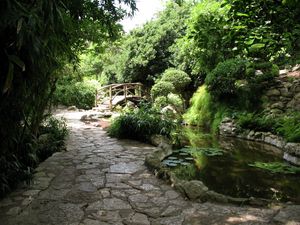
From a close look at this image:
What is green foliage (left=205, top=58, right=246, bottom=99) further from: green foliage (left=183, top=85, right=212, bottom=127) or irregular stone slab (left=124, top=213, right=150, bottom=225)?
irregular stone slab (left=124, top=213, right=150, bottom=225)

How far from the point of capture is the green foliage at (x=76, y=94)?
47.5ft

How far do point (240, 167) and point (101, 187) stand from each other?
9.09ft

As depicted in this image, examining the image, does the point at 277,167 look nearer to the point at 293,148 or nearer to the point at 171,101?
the point at 293,148

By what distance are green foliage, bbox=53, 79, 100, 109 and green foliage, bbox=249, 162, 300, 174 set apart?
35.9ft

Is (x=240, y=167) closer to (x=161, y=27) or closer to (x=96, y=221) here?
(x=96, y=221)

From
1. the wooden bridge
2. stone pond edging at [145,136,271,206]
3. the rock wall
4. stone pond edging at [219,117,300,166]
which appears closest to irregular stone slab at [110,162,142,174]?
stone pond edging at [145,136,271,206]

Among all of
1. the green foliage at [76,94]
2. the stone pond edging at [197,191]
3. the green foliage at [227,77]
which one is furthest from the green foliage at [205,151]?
the green foliage at [76,94]

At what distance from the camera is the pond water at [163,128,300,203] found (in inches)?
157

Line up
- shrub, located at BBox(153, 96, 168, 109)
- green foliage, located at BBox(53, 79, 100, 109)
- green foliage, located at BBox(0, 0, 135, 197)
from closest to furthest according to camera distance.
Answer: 1. green foliage, located at BBox(0, 0, 135, 197)
2. shrub, located at BBox(153, 96, 168, 109)
3. green foliage, located at BBox(53, 79, 100, 109)

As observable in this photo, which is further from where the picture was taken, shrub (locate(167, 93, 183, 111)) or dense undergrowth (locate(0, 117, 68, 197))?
shrub (locate(167, 93, 183, 111))

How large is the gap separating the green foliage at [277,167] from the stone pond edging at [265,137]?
465 millimetres

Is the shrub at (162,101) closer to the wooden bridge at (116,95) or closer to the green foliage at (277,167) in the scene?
the wooden bridge at (116,95)

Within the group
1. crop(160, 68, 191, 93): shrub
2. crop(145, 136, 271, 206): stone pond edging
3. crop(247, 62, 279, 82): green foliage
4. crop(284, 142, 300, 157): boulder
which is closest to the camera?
crop(145, 136, 271, 206): stone pond edging

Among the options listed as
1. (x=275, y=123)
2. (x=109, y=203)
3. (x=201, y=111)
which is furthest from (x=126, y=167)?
(x=201, y=111)
